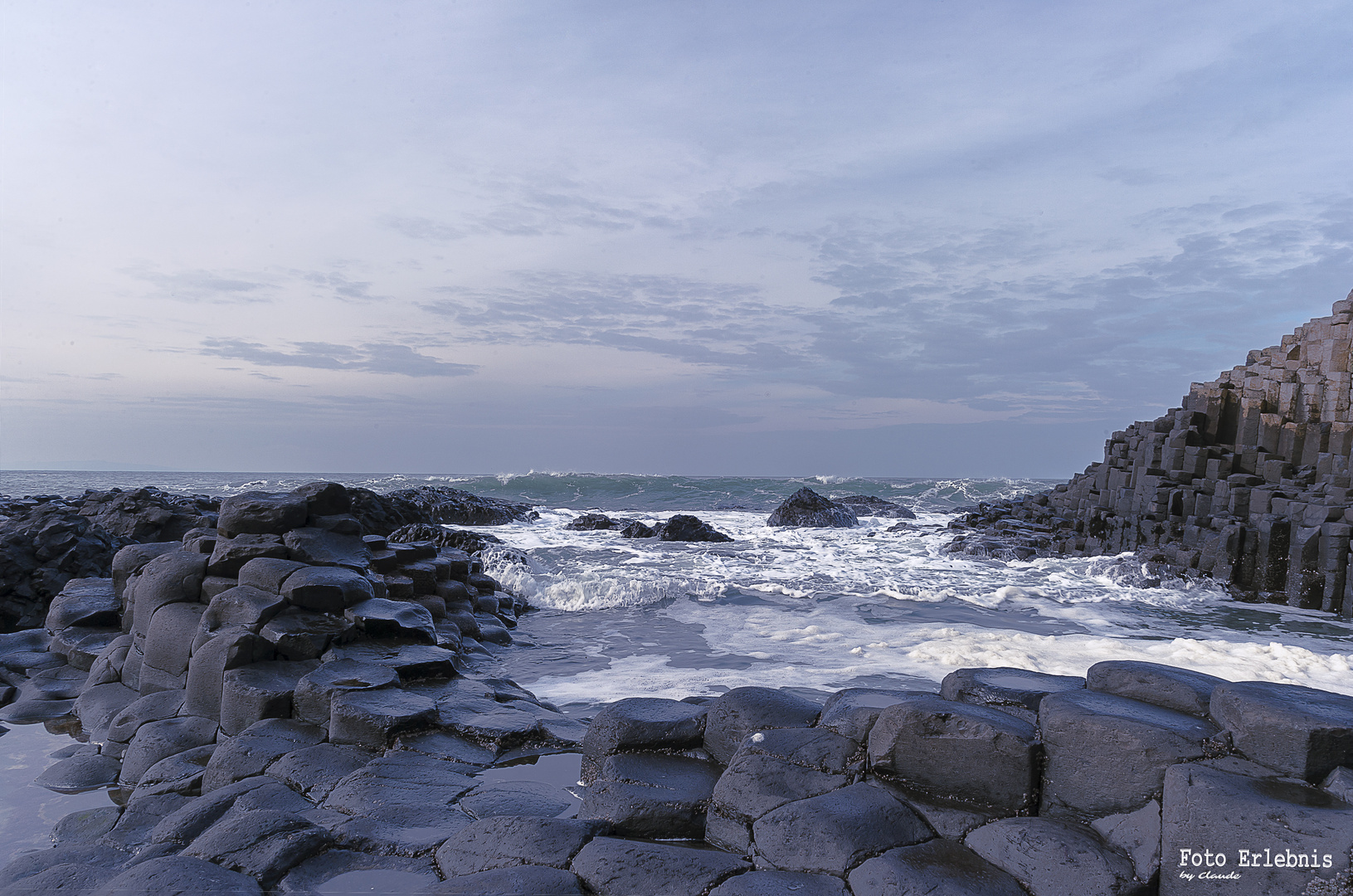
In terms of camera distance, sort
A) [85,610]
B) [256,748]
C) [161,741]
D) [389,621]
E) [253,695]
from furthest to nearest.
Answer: [85,610], [389,621], [253,695], [161,741], [256,748]

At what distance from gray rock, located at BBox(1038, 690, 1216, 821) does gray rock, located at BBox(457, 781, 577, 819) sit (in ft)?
8.54

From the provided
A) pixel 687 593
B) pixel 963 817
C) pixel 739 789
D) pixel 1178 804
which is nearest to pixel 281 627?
A: pixel 739 789

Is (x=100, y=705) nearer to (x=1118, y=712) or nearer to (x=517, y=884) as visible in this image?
(x=517, y=884)

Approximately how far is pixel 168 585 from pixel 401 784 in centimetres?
408

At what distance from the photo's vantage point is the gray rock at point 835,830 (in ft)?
11.0

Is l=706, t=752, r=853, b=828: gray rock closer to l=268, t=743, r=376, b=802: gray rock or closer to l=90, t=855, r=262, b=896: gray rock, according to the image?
l=90, t=855, r=262, b=896: gray rock

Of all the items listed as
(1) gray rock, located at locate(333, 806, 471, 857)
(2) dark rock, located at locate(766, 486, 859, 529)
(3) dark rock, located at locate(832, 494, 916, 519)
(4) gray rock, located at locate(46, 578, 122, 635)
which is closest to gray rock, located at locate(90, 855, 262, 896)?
(1) gray rock, located at locate(333, 806, 471, 857)

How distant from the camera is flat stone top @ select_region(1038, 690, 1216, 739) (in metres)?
3.37

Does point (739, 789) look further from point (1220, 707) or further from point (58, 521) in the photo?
point (58, 521)

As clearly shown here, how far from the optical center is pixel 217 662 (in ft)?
19.6

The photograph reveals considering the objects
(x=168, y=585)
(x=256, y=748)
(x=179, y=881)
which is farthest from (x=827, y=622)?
(x=179, y=881)

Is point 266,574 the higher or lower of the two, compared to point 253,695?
higher

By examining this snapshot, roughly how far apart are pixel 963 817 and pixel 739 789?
1122mm

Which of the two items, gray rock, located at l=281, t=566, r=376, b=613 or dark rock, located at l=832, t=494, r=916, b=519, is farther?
dark rock, located at l=832, t=494, r=916, b=519
